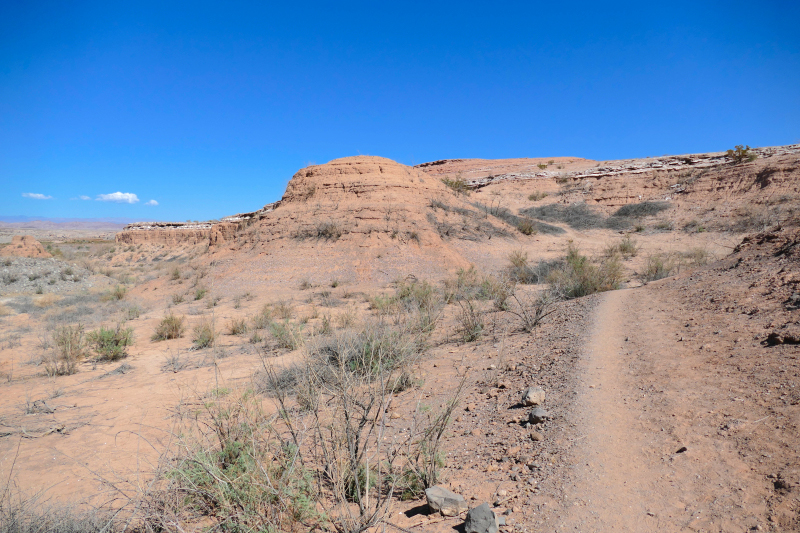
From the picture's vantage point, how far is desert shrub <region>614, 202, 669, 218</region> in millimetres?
22938

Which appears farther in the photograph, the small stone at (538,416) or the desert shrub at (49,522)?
the small stone at (538,416)

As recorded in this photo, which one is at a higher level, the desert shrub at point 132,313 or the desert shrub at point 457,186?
the desert shrub at point 457,186

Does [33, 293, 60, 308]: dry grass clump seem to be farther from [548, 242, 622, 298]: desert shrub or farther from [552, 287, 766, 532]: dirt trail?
[552, 287, 766, 532]: dirt trail

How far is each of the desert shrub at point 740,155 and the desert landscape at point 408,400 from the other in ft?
52.3

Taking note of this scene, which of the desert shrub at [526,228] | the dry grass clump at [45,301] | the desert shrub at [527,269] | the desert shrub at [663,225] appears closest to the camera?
the desert shrub at [527,269]

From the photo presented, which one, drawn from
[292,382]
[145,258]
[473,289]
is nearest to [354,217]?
[473,289]

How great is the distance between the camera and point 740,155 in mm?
23906

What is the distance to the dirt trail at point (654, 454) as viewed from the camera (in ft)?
6.95

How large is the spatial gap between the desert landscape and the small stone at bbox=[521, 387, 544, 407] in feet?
0.06

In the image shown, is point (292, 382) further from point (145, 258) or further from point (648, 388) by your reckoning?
point (145, 258)

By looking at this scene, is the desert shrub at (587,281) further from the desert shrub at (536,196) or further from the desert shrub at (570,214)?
the desert shrub at (536,196)

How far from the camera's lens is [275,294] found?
11.6 meters

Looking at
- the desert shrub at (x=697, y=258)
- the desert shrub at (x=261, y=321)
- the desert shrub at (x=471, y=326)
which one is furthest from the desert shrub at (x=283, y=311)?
the desert shrub at (x=697, y=258)

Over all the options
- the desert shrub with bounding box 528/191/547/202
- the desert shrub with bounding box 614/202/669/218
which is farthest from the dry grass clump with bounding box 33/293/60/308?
the desert shrub with bounding box 614/202/669/218
